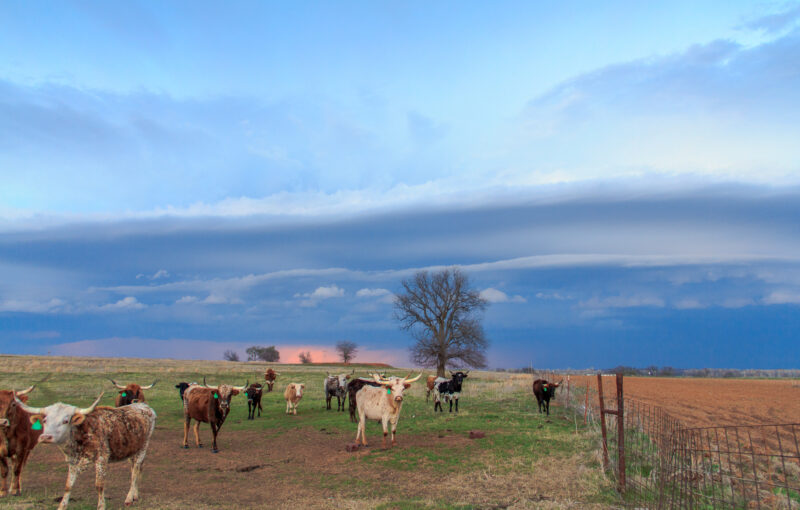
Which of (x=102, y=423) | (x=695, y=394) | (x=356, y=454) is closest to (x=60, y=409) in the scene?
(x=102, y=423)

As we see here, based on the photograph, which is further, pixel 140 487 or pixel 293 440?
pixel 293 440

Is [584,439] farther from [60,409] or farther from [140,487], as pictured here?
[60,409]

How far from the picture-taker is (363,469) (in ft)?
39.2

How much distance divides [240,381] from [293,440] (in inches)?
1071

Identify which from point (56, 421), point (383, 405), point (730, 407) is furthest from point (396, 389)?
point (730, 407)

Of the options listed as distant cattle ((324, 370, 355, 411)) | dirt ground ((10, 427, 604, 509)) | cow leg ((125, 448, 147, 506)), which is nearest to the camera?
cow leg ((125, 448, 147, 506))

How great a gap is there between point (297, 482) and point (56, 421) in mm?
4871

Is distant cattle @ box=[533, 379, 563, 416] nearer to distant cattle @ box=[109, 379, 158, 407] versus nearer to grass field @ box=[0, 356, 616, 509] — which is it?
grass field @ box=[0, 356, 616, 509]

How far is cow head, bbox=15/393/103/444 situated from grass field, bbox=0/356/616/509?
1.57 m

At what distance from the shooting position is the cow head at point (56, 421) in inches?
325

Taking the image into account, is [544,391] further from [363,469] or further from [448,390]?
[363,469]

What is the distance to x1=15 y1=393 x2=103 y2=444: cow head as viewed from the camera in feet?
27.1

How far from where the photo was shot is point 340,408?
2419 centimetres

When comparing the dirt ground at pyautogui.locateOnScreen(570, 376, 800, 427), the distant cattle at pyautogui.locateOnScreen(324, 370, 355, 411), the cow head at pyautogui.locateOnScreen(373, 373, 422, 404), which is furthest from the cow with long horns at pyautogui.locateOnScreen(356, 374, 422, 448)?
the dirt ground at pyautogui.locateOnScreen(570, 376, 800, 427)
